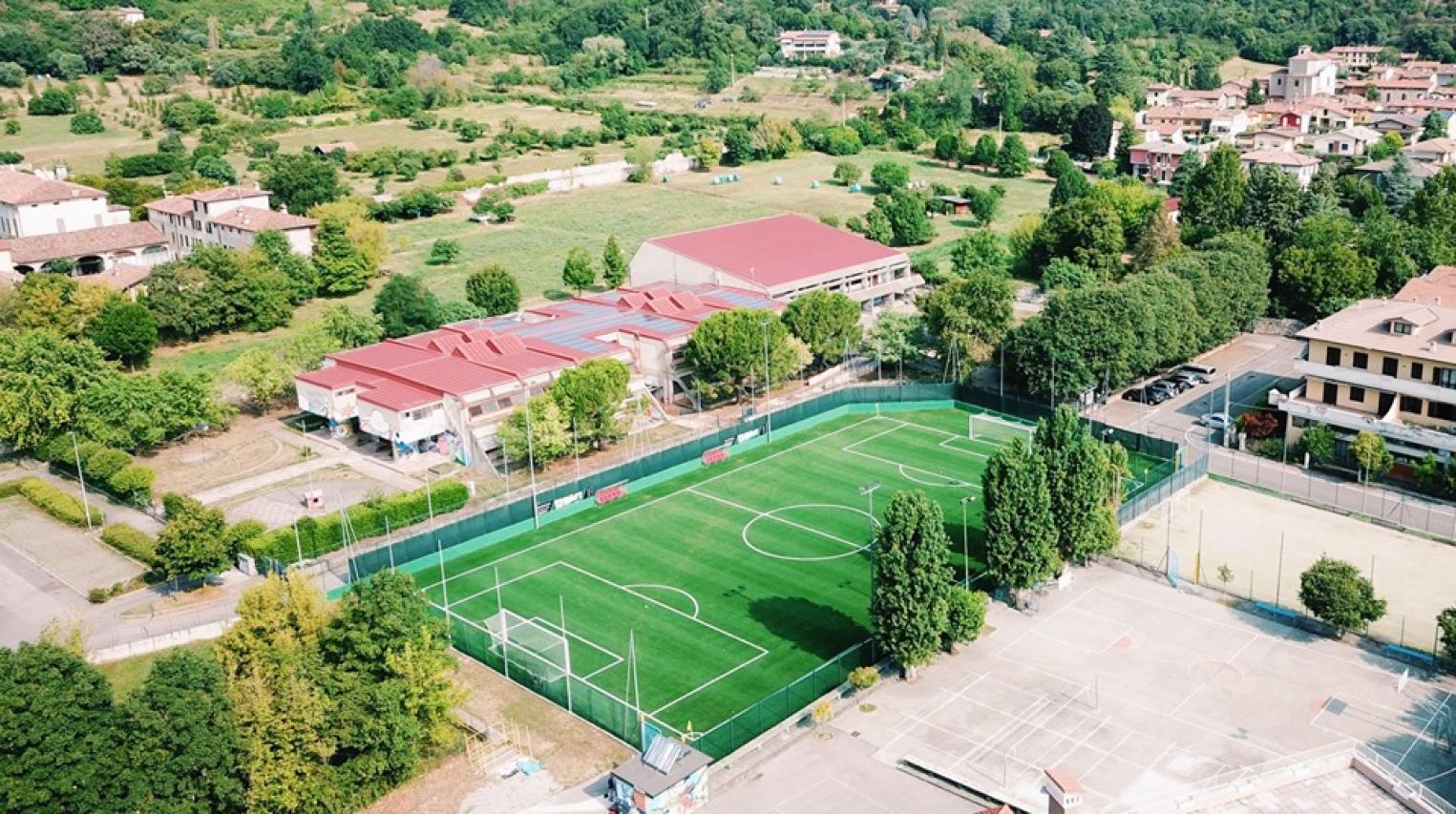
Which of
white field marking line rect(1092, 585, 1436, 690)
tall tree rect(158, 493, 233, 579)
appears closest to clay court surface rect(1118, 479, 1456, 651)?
white field marking line rect(1092, 585, 1436, 690)

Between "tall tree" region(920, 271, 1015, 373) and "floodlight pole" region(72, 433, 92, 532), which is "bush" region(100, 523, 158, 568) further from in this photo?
"tall tree" region(920, 271, 1015, 373)

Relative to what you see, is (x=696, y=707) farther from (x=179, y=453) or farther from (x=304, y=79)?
(x=304, y=79)

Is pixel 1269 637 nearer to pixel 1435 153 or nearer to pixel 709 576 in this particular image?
pixel 709 576

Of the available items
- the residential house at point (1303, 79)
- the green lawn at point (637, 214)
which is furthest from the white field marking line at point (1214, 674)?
the residential house at point (1303, 79)

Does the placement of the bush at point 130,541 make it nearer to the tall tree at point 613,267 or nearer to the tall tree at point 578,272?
the tall tree at point 578,272

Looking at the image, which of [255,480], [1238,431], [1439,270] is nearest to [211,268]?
[255,480]
